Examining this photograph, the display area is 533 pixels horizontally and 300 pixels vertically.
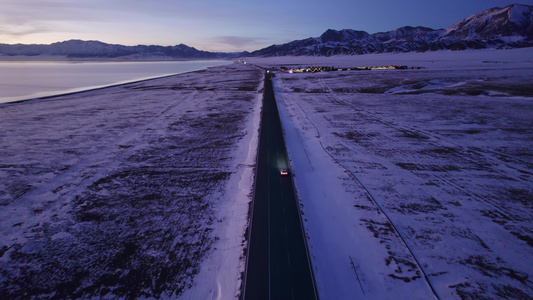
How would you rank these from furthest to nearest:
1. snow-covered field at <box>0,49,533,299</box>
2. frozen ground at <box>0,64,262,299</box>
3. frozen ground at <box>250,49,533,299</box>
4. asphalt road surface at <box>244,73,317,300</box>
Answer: frozen ground at <box>0,64,262,299</box> < snow-covered field at <box>0,49,533,299</box> < frozen ground at <box>250,49,533,299</box> < asphalt road surface at <box>244,73,317,300</box>

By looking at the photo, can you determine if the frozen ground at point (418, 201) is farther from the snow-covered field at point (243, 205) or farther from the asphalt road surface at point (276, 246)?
the asphalt road surface at point (276, 246)

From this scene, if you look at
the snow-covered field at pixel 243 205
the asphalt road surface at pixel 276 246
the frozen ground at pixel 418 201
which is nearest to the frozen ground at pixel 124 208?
the snow-covered field at pixel 243 205

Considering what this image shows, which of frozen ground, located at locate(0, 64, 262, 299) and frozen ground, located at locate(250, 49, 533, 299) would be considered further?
frozen ground, located at locate(0, 64, 262, 299)

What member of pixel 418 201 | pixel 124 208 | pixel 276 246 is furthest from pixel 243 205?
pixel 418 201

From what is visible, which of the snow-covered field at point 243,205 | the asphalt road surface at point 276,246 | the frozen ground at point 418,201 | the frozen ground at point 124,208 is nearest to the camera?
the asphalt road surface at point 276,246

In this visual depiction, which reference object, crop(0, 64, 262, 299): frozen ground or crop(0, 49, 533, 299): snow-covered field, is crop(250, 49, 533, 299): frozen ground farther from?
crop(0, 64, 262, 299): frozen ground

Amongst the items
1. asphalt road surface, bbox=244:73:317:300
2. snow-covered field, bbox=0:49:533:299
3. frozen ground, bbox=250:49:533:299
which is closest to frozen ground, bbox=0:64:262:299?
snow-covered field, bbox=0:49:533:299

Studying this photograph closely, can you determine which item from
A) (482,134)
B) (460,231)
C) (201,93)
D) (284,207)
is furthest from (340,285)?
(201,93)
